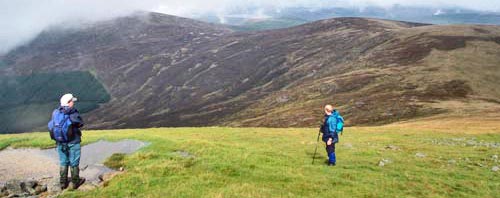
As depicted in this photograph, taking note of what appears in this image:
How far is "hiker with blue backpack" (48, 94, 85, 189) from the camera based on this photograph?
20875 millimetres

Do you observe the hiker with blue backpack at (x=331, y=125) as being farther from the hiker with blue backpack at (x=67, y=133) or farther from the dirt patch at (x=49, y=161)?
the hiker with blue backpack at (x=67, y=133)

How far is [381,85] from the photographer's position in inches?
6629

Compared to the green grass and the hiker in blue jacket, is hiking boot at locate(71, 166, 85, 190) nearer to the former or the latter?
the green grass

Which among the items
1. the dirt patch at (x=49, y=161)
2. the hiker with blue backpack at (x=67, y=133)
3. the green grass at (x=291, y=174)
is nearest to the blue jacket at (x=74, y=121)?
the hiker with blue backpack at (x=67, y=133)

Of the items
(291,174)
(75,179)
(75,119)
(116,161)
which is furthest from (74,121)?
(291,174)

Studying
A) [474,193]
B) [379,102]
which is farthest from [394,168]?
[379,102]

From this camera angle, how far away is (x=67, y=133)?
20906 mm

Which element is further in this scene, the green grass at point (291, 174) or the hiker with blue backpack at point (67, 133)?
the hiker with blue backpack at point (67, 133)

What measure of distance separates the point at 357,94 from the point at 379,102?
84.9 feet

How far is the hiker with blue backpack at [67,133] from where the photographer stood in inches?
822

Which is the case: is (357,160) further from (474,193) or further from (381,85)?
(381,85)

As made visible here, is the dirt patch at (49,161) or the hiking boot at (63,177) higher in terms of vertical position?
the hiking boot at (63,177)

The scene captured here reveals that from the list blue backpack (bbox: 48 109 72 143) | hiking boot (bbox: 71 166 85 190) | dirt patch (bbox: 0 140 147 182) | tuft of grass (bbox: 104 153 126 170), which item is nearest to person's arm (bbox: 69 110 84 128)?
blue backpack (bbox: 48 109 72 143)

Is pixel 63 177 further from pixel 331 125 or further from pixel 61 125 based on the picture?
pixel 331 125
